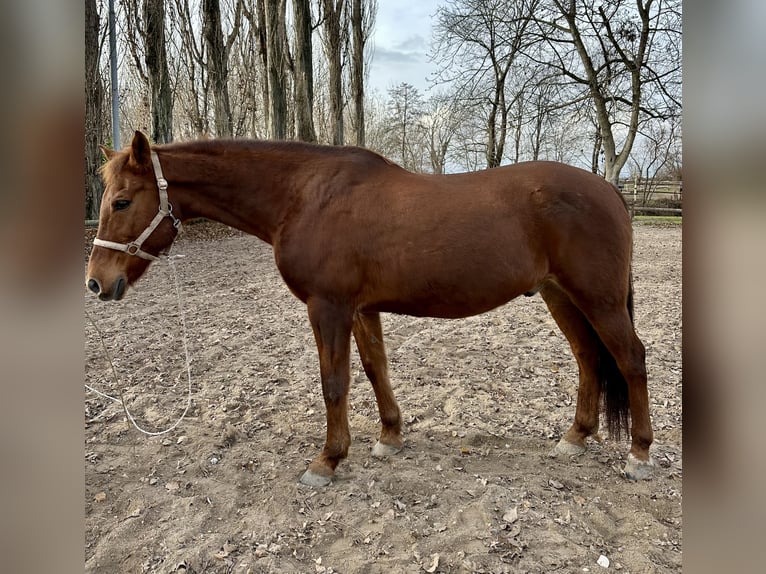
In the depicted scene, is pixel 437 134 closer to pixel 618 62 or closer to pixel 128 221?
pixel 618 62

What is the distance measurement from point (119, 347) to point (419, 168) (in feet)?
75.3

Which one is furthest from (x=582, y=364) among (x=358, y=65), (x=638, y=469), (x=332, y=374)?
(x=358, y=65)

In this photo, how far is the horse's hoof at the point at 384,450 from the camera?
294 cm

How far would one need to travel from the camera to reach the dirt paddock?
82.4 inches

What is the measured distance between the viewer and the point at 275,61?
1138 cm

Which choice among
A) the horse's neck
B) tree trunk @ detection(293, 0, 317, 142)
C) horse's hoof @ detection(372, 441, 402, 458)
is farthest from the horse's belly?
tree trunk @ detection(293, 0, 317, 142)

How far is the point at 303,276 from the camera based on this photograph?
2.53 m

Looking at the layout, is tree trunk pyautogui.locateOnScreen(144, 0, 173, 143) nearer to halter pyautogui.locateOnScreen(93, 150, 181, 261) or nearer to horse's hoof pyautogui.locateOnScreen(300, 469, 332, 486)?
halter pyautogui.locateOnScreen(93, 150, 181, 261)

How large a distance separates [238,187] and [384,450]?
1.84 m

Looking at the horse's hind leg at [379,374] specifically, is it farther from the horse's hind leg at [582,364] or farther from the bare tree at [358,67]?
the bare tree at [358,67]

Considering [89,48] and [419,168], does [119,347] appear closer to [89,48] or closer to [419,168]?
[89,48]

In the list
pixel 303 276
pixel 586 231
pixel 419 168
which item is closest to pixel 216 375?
pixel 303 276

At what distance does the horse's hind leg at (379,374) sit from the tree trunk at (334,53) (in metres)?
Result: 12.0

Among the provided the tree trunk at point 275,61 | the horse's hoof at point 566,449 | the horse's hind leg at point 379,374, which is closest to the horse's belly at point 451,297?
the horse's hind leg at point 379,374
